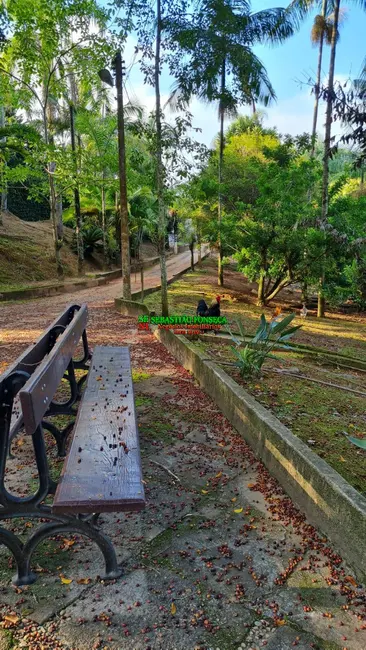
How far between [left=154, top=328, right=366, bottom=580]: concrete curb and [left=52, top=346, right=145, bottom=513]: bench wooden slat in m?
0.99

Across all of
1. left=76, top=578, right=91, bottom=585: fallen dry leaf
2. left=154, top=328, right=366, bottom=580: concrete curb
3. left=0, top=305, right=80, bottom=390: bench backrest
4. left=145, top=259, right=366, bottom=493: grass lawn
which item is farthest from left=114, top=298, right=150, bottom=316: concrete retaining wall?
left=76, top=578, right=91, bottom=585: fallen dry leaf

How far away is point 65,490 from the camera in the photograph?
1938 mm

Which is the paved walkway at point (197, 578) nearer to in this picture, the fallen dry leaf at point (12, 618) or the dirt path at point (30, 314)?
the fallen dry leaf at point (12, 618)

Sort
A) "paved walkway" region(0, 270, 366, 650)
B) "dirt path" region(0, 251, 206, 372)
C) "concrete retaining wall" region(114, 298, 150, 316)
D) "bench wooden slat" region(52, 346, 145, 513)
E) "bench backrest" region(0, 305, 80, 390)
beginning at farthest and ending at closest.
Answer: "concrete retaining wall" region(114, 298, 150, 316) < "dirt path" region(0, 251, 206, 372) < "bench backrest" region(0, 305, 80, 390) < "bench wooden slat" region(52, 346, 145, 513) < "paved walkway" region(0, 270, 366, 650)

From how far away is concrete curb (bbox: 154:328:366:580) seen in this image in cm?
203

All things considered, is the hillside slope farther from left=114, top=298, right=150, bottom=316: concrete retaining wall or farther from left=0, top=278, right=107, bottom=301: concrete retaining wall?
left=114, top=298, right=150, bottom=316: concrete retaining wall

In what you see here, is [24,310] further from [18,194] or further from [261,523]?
[18,194]

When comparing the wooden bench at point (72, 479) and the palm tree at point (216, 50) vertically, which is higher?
the palm tree at point (216, 50)

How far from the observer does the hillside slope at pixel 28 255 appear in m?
16.3

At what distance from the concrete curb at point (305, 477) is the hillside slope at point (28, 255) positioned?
Result: 12929mm

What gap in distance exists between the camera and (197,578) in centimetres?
200

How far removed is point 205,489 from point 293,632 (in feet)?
Answer: 3.84

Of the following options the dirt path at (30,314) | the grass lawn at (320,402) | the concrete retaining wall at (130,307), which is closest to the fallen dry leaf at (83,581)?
the grass lawn at (320,402)

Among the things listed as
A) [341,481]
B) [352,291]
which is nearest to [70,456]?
[341,481]
